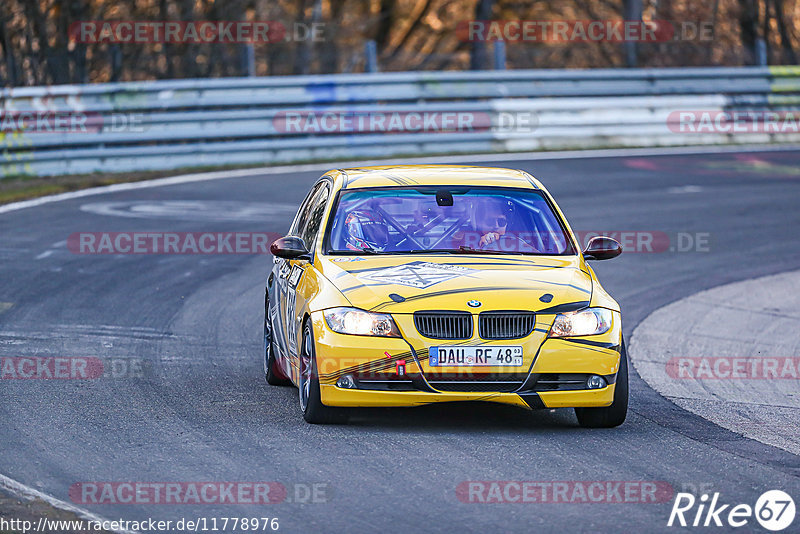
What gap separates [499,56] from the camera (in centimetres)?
2477

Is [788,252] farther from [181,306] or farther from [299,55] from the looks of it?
[299,55]

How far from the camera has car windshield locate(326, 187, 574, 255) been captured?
8992 millimetres

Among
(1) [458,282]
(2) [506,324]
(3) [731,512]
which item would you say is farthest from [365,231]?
(3) [731,512]

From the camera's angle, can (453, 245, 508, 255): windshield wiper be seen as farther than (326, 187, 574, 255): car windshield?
No

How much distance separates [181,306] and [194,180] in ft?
27.9

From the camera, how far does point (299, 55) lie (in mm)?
25188

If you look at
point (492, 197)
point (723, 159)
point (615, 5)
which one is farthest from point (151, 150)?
point (615, 5)

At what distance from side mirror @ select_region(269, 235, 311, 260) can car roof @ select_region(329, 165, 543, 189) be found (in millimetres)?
639

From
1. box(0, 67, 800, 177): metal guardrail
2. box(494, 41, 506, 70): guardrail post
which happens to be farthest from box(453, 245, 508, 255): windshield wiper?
box(494, 41, 506, 70): guardrail post

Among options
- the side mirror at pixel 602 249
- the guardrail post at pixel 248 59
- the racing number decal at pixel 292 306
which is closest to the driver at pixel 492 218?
the side mirror at pixel 602 249

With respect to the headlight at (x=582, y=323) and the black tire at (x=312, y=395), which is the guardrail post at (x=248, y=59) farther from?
the headlight at (x=582, y=323)

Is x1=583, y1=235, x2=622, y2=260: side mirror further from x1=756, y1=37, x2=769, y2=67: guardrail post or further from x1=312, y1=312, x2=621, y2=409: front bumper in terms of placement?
x1=756, y1=37, x2=769, y2=67: guardrail post

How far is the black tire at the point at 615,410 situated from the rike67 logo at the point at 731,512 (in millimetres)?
1571

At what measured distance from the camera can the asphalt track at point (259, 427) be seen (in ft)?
21.2
